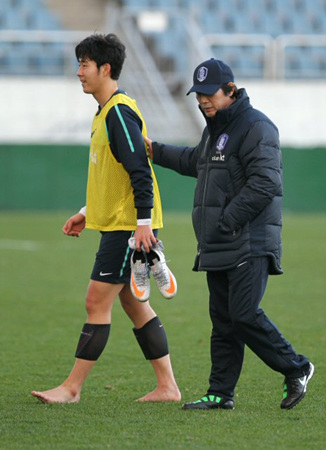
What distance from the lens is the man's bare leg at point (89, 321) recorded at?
5340 mm

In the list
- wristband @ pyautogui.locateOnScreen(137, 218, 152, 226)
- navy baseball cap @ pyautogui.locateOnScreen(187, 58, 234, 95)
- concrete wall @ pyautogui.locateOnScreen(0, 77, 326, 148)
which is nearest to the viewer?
navy baseball cap @ pyautogui.locateOnScreen(187, 58, 234, 95)

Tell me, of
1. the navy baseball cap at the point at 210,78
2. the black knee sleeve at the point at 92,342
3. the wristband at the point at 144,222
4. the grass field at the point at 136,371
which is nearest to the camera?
the grass field at the point at 136,371

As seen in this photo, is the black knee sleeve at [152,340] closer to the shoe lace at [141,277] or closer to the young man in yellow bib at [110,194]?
the young man in yellow bib at [110,194]

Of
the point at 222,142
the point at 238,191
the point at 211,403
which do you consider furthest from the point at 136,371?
the point at 222,142

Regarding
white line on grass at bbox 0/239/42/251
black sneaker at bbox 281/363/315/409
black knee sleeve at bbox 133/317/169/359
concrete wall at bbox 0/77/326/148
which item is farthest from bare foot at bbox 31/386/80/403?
concrete wall at bbox 0/77/326/148

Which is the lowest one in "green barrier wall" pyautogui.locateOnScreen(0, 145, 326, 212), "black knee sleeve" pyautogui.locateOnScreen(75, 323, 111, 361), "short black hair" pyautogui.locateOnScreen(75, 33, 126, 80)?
"green barrier wall" pyautogui.locateOnScreen(0, 145, 326, 212)

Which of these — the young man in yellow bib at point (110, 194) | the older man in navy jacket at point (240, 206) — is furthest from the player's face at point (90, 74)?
the older man in navy jacket at point (240, 206)

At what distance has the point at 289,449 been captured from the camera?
426 cm

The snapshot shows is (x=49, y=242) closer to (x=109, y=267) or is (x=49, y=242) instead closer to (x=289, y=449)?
(x=109, y=267)

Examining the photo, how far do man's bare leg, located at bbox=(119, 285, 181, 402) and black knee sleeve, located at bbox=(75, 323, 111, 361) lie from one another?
214mm

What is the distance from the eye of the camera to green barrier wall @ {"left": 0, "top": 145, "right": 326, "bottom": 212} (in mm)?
22250

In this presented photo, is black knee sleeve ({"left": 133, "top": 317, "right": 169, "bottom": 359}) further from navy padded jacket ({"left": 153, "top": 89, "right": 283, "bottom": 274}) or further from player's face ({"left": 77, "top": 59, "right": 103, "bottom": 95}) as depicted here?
player's face ({"left": 77, "top": 59, "right": 103, "bottom": 95})

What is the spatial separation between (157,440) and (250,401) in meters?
1.16

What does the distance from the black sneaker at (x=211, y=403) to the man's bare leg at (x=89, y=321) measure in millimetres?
618
